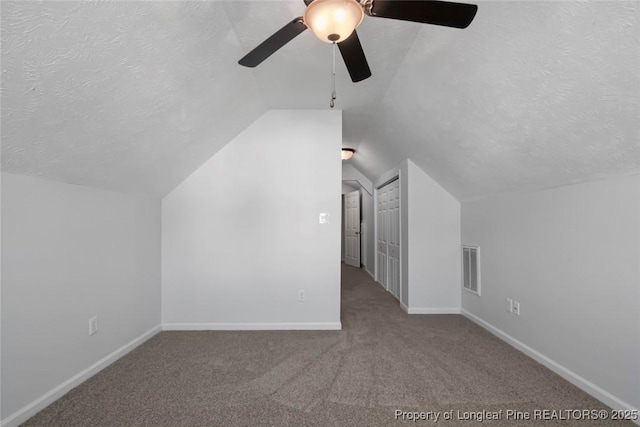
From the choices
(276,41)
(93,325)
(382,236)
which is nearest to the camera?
(276,41)

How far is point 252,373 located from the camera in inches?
84.0

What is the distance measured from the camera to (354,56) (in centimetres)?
145

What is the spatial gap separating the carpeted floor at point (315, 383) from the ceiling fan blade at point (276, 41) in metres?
1.96

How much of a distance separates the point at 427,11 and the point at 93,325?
282 cm

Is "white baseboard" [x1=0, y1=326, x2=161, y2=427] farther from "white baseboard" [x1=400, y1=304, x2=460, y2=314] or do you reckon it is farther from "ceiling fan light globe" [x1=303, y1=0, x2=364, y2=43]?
"white baseboard" [x1=400, y1=304, x2=460, y2=314]

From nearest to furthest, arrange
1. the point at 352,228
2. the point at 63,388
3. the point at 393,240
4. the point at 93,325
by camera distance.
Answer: the point at 63,388
the point at 93,325
the point at 393,240
the point at 352,228

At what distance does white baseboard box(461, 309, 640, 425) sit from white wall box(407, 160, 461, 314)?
27.0 inches

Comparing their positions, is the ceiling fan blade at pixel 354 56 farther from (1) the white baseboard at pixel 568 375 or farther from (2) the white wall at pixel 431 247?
(1) the white baseboard at pixel 568 375

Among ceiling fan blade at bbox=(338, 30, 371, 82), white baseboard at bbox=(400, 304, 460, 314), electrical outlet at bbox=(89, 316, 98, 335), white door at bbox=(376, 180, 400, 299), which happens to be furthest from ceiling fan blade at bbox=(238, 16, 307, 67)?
white baseboard at bbox=(400, 304, 460, 314)

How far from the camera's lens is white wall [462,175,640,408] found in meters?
1.67

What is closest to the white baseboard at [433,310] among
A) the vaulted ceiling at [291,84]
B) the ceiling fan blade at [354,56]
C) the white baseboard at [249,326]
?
the white baseboard at [249,326]

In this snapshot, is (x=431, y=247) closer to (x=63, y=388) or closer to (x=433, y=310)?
(x=433, y=310)

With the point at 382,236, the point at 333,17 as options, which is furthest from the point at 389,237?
the point at 333,17

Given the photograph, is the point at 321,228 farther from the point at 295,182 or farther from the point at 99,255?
the point at 99,255
